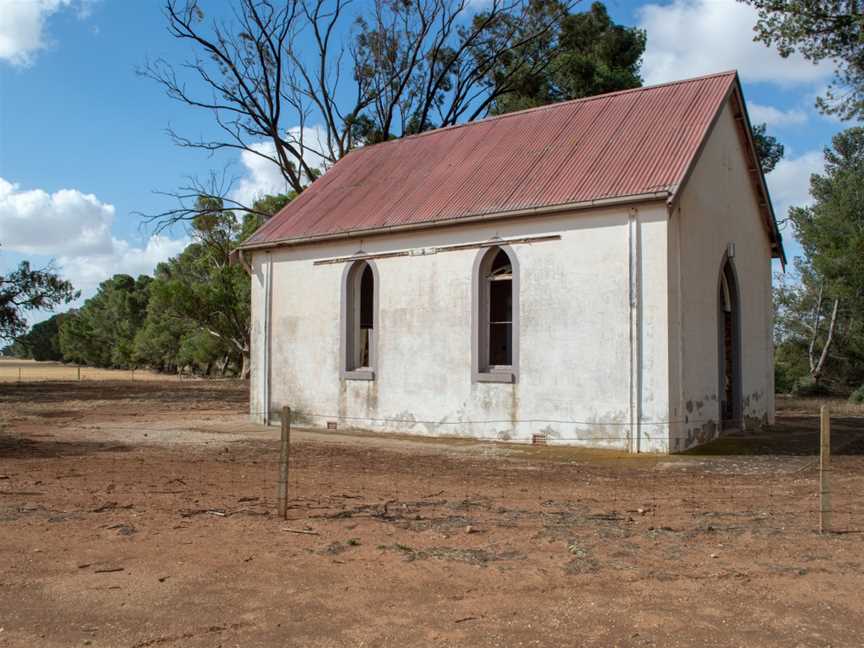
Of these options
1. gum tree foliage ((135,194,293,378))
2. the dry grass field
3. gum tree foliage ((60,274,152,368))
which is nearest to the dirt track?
gum tree foliage ((135,194,293,378))

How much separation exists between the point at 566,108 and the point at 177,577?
48.0ft

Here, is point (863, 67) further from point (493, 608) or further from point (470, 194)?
point (493, 608)

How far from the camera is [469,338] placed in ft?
50.1

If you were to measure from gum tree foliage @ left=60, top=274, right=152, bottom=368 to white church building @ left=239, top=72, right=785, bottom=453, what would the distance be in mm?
57372

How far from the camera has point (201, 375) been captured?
6009cm

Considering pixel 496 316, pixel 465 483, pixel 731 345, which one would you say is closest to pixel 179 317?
pixel 496 316

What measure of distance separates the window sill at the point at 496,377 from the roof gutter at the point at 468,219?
290 cm

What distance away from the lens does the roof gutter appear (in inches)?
519

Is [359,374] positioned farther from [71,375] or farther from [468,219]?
[71,375]

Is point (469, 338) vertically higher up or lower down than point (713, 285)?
lower down

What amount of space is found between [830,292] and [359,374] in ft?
80.4

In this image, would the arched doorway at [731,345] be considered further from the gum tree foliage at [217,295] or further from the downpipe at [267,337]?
the gum tree foliage at [217,295]

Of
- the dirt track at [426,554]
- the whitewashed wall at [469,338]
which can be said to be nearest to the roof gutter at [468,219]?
the whitewashed wall at [469,338]

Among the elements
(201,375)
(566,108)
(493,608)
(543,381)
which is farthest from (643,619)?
(201,375)
